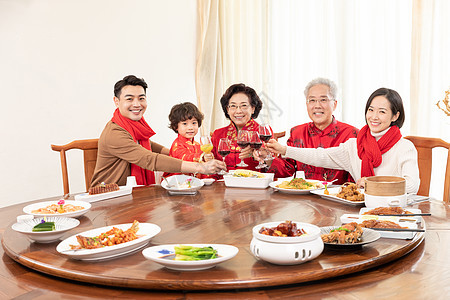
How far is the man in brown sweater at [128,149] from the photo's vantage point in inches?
112

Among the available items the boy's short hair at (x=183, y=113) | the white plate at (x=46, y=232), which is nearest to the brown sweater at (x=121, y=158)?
the boy's short hair at (x=183, y=113)

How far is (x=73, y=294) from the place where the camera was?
1170 mm

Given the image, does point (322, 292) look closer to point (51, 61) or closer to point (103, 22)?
point (51, 61)

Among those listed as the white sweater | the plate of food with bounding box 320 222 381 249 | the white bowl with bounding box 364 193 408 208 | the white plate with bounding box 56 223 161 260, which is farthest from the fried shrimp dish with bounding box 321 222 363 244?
the white sweater

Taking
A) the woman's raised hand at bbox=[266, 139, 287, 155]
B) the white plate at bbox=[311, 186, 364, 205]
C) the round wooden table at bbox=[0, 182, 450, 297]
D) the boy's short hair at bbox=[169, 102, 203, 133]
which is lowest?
the round wooden table at bbox=[0, 182, 450, 297]

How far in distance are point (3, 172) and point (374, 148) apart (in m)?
2.85

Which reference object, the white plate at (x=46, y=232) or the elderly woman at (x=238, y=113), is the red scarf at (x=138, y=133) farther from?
the white plate at (x=46, y=232)

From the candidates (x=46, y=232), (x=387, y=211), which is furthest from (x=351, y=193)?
(x=46, y=232)

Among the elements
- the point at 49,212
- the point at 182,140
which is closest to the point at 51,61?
the point at 182,140

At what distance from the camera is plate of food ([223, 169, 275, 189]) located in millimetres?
2408

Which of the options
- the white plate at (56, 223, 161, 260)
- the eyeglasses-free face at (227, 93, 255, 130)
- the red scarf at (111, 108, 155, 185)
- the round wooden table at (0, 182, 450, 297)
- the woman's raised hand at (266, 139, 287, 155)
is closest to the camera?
the round wooden table at (0, 182, 450, 297)

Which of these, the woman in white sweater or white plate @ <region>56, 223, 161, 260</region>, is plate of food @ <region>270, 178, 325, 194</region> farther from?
white plate @ <region>56, 223, 161, 260</region>

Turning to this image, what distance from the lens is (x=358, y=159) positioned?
265 centimetres

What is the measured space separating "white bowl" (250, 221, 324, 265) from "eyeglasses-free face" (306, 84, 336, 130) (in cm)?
199
